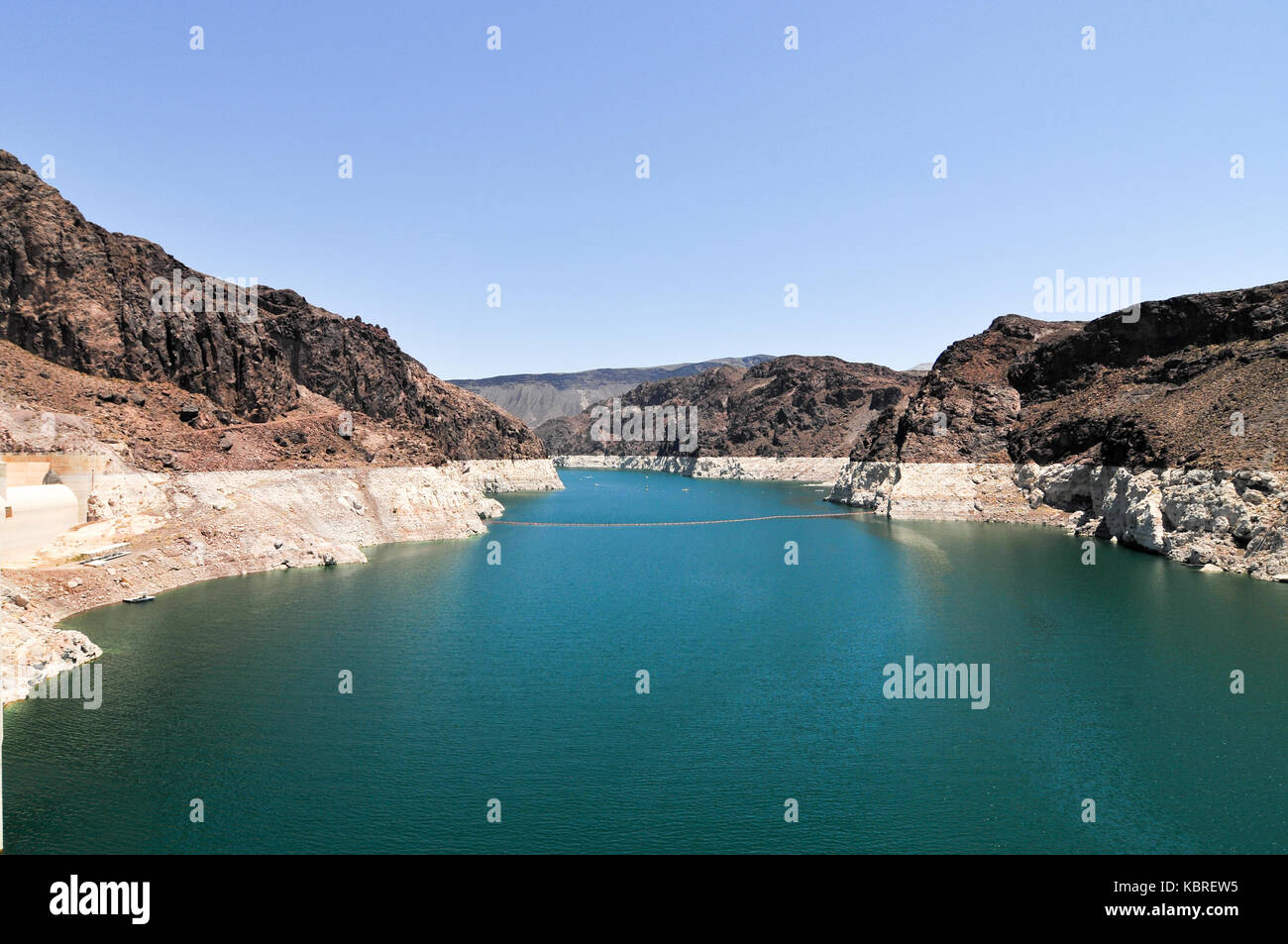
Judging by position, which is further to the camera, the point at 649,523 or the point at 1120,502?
the point at 649,523

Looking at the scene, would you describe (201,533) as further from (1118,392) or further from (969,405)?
(1118,392)

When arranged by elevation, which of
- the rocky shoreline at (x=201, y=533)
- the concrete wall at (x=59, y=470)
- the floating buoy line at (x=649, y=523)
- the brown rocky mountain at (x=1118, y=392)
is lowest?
the floating buoy line at (x=649, y=523)

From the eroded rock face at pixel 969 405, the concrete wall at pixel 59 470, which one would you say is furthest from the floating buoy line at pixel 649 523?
the concrete wall at pixel 59 470

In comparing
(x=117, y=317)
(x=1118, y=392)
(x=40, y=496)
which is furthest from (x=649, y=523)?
(x=40, y=496)

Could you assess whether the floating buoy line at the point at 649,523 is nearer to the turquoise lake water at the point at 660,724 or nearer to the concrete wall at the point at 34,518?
the turquoise lake water at the point at 660,724

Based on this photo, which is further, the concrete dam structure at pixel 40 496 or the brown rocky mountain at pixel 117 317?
the brown rocky mountain at pixel 117 317
